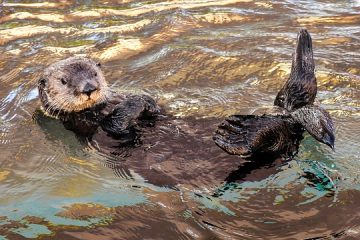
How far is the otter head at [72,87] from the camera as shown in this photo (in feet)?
12.7

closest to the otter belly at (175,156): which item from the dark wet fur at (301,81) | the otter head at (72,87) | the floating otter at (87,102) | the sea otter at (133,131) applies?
the sea otter at (133,131)

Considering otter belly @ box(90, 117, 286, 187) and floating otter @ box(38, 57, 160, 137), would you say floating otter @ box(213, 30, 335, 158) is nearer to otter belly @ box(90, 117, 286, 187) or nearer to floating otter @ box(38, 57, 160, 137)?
otter belly @ box(90, 117, 286, 187)

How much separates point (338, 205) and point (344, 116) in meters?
1.31

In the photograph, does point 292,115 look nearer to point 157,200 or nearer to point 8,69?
point 157,200

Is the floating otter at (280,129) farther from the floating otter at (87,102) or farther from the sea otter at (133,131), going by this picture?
the floating otter at (87,102)

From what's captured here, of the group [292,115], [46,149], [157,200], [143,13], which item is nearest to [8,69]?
[46,149]

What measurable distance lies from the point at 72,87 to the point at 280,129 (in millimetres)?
1819

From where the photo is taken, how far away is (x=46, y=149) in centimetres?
395

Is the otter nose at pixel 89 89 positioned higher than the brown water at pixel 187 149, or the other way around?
the otter nose at pixel 89 89

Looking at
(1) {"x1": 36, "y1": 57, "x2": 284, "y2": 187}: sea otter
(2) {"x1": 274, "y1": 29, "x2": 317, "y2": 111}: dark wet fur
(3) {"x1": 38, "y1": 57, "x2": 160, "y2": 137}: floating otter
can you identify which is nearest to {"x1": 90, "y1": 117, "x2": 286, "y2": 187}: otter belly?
(1) {"x1": 36, "y1": 57, "x2": 284, "y2": 187}: sea otter

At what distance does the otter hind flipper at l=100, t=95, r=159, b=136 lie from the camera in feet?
12.4

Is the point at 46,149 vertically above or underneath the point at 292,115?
underneath

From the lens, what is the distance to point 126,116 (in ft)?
12.4

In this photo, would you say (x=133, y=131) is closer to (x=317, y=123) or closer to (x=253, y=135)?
(x=253, y=135)
